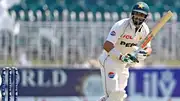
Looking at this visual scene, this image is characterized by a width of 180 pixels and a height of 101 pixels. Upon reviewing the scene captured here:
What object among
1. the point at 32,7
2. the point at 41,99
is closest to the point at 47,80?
the point at 41,99

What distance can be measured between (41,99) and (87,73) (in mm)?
861

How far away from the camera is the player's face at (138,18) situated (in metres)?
6.48

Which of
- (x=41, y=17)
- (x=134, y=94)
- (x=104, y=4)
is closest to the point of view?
(x=134, y=94)

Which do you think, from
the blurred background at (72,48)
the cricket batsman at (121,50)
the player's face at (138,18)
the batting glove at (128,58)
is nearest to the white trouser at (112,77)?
the cricket batsman at (121,50)

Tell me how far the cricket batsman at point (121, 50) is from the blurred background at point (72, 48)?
3.12 metres

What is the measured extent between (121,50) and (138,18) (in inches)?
19.0

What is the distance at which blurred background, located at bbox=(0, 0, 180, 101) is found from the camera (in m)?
10.0

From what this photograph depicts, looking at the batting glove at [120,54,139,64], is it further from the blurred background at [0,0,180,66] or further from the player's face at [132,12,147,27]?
the blurred background at [0,0,180,66]

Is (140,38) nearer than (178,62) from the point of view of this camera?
Yes

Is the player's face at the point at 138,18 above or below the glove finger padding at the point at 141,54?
above

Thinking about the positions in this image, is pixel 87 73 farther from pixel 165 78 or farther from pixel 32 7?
pixel 32 7

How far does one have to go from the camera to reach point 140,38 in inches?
269

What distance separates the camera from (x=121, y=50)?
6824mm

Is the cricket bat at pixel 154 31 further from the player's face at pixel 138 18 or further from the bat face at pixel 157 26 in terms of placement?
the player's face at pixel 138 18
